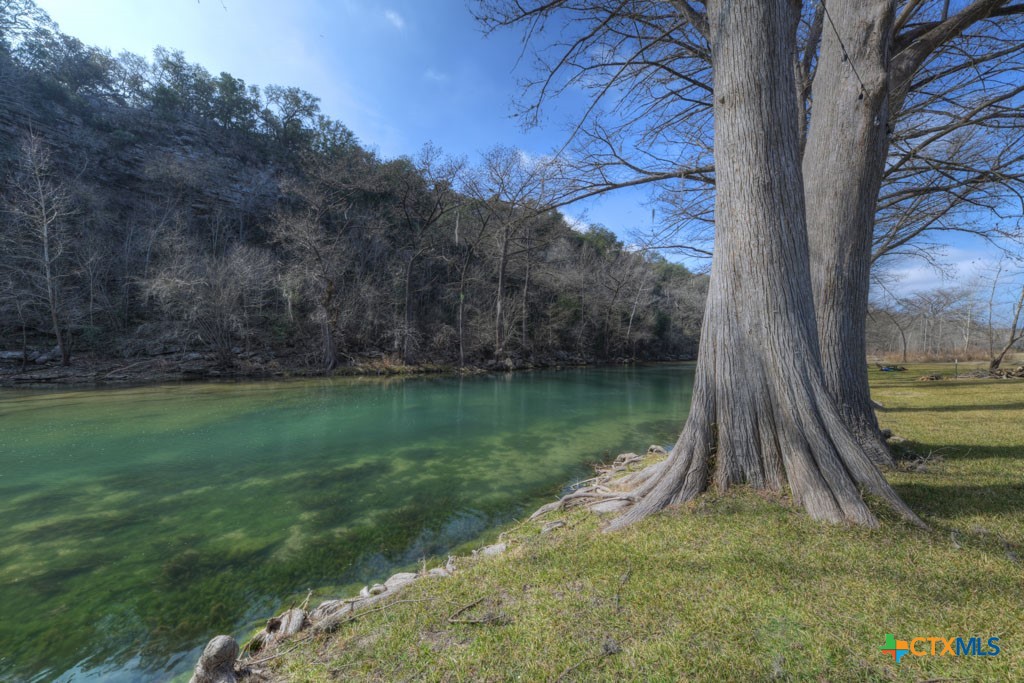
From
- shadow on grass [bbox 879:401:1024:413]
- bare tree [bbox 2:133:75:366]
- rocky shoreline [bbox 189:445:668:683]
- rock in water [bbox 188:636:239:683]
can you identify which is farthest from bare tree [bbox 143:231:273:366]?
shadow on grass [bbox 879:401:1024:413]

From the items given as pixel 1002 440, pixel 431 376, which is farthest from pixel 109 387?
pixel 1002 440

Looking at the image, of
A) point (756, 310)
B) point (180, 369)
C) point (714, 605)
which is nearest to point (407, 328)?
point (180, 369)

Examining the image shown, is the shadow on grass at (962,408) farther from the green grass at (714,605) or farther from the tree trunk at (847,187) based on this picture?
the green grass at (714,605)

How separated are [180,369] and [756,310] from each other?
2164 centimetres

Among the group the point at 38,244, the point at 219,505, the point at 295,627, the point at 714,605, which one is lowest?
the point at 219,505

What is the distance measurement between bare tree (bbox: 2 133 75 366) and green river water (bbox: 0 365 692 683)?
29.6 feet

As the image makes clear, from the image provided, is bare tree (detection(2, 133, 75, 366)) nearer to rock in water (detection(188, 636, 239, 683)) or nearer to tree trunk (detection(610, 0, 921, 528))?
rock in water (detection(188, 636, 239, 683))

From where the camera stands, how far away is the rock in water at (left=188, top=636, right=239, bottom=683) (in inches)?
67.8

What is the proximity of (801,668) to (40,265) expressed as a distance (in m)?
27.1

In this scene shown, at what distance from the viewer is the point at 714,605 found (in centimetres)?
193

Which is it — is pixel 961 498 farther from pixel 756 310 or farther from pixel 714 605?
pixel 714 605

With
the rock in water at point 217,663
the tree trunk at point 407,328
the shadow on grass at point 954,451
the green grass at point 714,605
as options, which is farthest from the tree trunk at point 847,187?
the tree trunk at point 407,328

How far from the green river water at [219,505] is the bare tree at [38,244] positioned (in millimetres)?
9013

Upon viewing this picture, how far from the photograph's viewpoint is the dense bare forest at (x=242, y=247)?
58.3 ft
